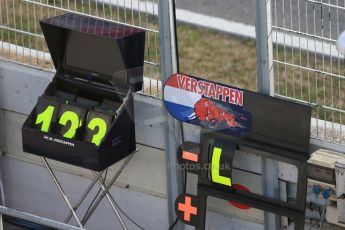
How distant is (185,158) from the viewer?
7.66 m

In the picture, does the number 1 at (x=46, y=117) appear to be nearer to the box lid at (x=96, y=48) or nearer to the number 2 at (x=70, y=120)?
the number 2 at (x=70, y=120)

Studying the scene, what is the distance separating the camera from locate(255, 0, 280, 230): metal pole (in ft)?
23.6

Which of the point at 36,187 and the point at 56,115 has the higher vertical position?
the point at 56,115

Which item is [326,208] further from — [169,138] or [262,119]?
[169,138]

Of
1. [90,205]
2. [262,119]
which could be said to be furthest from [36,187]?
[262,119]

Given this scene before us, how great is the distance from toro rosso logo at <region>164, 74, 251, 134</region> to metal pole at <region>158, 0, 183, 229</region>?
0.14 m

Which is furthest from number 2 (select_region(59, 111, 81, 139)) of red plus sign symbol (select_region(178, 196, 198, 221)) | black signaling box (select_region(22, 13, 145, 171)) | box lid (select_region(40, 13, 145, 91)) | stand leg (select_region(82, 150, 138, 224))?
red plus sign symbol (select_region(178, 196, 198, 221))

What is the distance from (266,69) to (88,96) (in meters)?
1.36

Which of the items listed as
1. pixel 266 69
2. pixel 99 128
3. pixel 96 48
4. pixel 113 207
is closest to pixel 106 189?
pixel 113 207

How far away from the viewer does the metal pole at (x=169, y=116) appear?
24.8ft

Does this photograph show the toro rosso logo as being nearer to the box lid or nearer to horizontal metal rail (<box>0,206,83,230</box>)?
the box lid

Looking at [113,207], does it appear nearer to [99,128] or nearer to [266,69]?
[99,128]

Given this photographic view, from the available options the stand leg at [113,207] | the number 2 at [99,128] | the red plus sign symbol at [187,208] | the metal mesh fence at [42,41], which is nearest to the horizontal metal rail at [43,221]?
the number 2 at [99,128]

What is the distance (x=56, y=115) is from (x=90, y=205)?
0.80 metres
